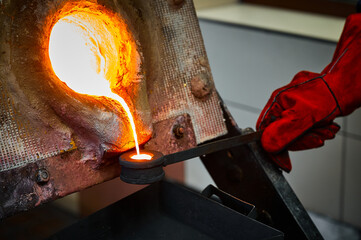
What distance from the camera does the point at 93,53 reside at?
1616mm

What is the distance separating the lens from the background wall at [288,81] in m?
3.24

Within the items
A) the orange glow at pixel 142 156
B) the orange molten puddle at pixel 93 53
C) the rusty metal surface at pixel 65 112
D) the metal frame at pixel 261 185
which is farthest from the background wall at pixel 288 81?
the orange glow at pixel 142 156

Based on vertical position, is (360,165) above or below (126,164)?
below

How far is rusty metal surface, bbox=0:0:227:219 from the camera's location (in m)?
1.34

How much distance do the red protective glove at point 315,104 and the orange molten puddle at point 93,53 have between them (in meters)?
0.50

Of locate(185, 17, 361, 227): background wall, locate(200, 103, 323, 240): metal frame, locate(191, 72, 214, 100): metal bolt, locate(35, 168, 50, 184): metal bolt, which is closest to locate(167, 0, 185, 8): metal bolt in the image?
locate(191, 72, 214, 100): metal bolt

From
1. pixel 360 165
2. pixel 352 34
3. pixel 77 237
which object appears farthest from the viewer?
pixel 360 165

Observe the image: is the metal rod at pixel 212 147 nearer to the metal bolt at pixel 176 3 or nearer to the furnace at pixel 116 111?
the furnace at pixel 116 111

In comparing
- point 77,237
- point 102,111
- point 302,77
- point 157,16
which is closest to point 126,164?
point 102,111

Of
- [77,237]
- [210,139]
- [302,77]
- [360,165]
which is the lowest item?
[360,165]

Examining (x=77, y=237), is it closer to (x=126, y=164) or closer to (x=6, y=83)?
(x=126, y=164)

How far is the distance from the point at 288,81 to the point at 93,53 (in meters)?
1.99

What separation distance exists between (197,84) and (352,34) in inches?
21.1

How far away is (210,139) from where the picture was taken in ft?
5.53
